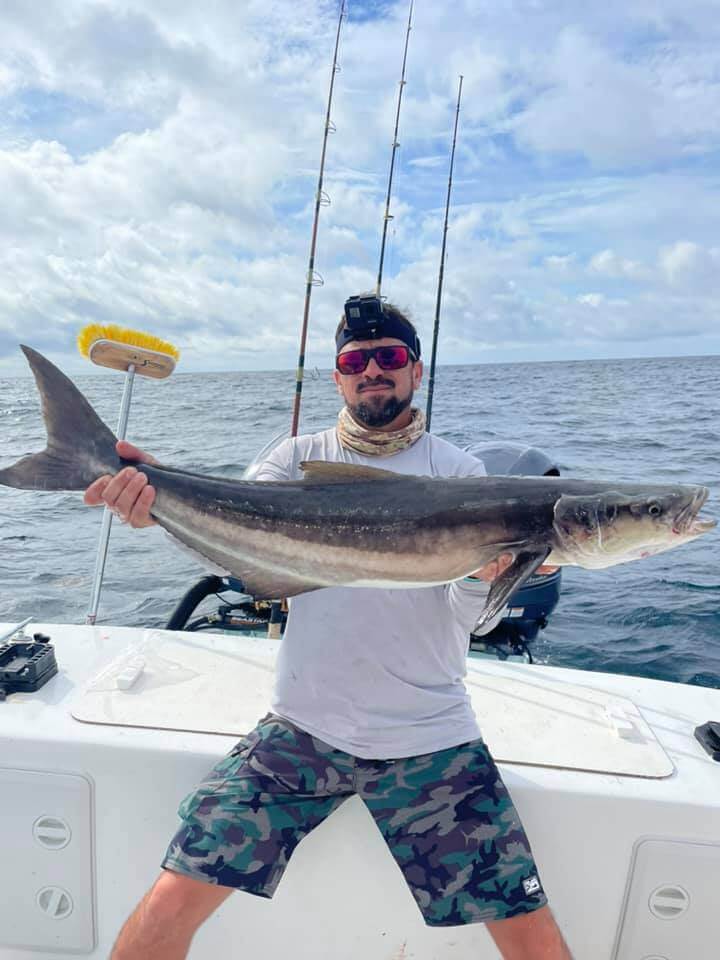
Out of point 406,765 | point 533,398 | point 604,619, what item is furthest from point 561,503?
point 533,398

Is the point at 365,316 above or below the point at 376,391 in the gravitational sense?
above

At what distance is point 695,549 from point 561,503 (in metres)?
8.42

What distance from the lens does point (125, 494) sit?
2629 millimetres

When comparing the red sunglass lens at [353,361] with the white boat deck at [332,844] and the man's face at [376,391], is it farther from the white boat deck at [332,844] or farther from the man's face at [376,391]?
the white boat deck at [332,844]

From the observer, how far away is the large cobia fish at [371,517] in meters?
2.36

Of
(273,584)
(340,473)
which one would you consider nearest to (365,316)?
(340,473)

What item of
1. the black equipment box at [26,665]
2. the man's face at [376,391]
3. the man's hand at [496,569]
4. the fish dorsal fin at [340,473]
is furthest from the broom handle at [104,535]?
the man's hand at [496,569]

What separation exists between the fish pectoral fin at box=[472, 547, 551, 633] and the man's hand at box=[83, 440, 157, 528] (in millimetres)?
1308

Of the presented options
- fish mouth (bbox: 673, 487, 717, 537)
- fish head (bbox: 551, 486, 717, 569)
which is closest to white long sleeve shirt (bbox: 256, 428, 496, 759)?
fish head (bbox: 551, 486, 717, 569)

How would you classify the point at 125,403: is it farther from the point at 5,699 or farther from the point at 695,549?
the point at 695,549

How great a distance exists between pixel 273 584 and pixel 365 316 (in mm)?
1262

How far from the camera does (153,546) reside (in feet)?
35.4

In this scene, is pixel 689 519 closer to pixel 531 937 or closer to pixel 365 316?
pixel 531 937

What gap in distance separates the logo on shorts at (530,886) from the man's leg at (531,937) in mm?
60
